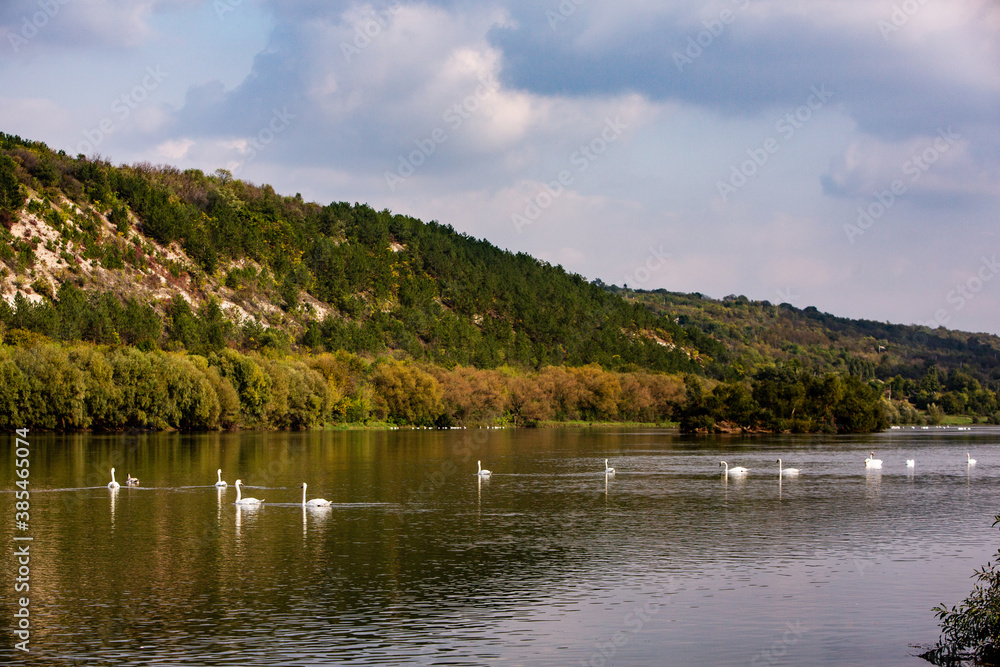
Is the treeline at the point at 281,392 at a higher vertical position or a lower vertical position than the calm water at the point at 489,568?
higher

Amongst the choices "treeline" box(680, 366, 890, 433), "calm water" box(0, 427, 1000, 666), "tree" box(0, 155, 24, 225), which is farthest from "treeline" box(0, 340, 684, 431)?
"tree" box(0, 155, 24, 225)

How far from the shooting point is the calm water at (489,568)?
21562 mm

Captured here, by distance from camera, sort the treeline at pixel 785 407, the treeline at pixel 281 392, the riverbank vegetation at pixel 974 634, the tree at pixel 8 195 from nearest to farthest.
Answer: the riverbank vegetation at pixel 974 634, the treeline at pixel 281 392, the treeline at pixel 785 407, the tree at pixel 8 195

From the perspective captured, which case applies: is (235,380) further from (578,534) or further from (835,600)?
(835,600)

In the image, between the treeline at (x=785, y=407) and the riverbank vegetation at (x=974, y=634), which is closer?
the riverbank vegetation at (x=974, y=634)

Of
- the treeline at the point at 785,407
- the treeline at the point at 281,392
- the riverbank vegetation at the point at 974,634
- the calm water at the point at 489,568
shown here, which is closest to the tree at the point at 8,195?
the treeline at the point at 281,392

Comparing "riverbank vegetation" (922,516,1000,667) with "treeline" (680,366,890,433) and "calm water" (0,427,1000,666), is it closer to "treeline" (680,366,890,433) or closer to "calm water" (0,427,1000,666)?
"calm water" (0,427,1000,666)

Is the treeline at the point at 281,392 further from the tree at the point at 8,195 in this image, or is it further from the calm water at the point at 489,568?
Answer: the tree at the point at 8,195

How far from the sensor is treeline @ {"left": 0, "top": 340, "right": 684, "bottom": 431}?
9344 cm

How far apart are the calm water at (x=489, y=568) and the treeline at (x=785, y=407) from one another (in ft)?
256

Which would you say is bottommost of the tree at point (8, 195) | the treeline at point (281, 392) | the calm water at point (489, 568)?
the calm water at point (489, 568)

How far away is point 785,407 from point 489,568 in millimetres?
121125

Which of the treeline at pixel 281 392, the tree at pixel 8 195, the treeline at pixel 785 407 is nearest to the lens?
the treeline at pixel 281 392

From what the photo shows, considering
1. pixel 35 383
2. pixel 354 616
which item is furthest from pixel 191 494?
pixel 35 383
